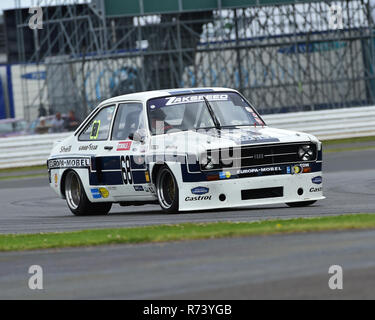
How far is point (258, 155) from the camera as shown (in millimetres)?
10617

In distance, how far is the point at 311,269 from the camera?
6.06m

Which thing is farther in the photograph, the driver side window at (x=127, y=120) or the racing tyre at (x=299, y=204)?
the driver side window at (x=127, y=120)

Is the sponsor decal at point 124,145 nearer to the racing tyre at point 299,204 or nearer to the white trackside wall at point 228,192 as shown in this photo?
the white trackside wall at point 228,192

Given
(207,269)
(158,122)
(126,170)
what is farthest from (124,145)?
(207,269)

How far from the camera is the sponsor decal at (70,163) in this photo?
41.0 feet

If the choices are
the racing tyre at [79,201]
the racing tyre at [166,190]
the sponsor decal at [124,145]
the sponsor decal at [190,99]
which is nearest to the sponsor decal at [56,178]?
the racing tyre at [79,201]

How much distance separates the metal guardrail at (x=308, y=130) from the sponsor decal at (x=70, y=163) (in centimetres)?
1372

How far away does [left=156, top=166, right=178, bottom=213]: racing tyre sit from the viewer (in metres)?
10.9

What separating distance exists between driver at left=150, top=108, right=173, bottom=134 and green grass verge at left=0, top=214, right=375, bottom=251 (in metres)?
2.40

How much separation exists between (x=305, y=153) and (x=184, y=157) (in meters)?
1.39

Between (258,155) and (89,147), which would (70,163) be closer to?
(89,147)

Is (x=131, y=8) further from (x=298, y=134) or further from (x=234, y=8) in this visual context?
(x=298, y=134)

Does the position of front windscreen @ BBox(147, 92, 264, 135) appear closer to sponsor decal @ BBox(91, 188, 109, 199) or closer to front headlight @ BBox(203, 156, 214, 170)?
front headlight @ BBox(203, 156, 214, 170)

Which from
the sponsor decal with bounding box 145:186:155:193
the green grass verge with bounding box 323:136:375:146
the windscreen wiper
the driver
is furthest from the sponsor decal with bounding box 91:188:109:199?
the green grass verge with bounding box 323:136:375:146
